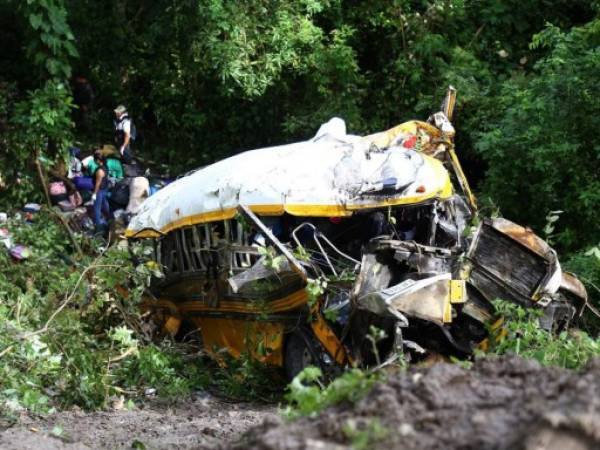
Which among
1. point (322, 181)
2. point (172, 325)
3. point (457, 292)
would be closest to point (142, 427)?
point (457, 292)

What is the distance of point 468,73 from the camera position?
16609 mm

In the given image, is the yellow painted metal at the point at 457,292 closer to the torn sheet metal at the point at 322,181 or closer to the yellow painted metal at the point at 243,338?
the torn sheet metal at the point at 322,181

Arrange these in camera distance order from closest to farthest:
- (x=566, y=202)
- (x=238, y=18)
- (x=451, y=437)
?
(x=451, y=437), (x=566, y=202), (x=238, y=18)

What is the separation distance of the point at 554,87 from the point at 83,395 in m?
6.95

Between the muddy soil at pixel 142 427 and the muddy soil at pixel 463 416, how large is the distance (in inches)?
85.0

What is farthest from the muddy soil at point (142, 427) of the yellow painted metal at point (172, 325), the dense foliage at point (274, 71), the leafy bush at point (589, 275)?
the dense foliage at point (274, 71)

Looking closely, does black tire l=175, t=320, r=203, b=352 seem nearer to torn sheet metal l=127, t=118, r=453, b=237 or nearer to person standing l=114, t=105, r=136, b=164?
torn sheet metal l=127, t=118, r=453, b=237

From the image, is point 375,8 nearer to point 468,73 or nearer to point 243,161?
point 468,73

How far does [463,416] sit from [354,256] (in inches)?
212

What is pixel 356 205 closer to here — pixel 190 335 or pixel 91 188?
pixel 190 335

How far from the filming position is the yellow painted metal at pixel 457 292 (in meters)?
8.21

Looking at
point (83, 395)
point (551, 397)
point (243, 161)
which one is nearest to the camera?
point (551, 397)

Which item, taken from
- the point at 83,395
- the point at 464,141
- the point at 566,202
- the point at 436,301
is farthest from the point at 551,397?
the point at 464,141

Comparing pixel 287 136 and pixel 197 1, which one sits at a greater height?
pixel 197 1
